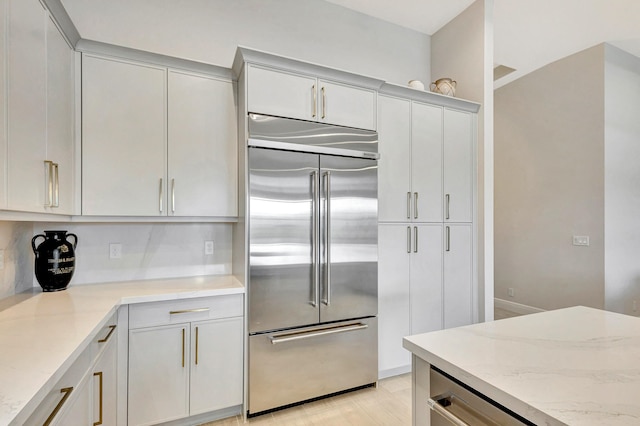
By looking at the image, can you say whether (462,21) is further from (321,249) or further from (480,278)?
(321,249)

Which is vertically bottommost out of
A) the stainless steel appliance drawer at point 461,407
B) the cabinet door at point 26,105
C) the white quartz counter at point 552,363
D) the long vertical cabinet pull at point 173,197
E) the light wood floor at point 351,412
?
the light wood floor at point 351,412

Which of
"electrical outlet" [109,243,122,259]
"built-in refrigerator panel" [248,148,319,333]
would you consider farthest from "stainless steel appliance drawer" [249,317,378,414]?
"electrical outlet" [109,243,122,259]

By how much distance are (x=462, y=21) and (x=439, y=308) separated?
2.73 m

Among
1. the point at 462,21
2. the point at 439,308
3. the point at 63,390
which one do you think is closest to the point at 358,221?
the point at 439,308

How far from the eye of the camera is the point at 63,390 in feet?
3.59

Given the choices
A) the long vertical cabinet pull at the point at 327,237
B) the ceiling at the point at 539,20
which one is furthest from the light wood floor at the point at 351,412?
the ceiling at the point at 539,20

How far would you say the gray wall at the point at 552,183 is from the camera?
12.2 feet

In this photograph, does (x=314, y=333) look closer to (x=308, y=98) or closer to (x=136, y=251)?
(x=136, y=251)

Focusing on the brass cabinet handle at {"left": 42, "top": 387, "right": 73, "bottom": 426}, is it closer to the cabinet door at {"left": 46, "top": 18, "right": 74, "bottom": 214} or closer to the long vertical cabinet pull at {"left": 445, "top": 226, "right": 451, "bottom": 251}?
the cabinet door at {"left": 46, "top": 18, "right": 74, "bottom": 214}

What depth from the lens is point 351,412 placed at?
221 centimetres

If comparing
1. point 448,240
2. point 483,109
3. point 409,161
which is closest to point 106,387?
point 409,161

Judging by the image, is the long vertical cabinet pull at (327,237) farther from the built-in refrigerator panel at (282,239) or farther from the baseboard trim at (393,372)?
the baseboard trim at (393,372)

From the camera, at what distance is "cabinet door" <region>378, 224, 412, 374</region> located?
8.63 feet

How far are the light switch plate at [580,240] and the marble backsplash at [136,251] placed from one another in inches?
157
